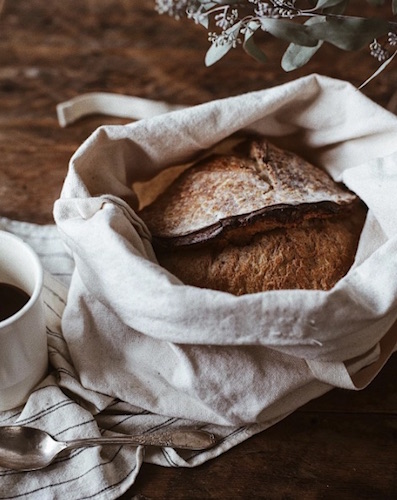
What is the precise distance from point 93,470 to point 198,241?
0.96ft

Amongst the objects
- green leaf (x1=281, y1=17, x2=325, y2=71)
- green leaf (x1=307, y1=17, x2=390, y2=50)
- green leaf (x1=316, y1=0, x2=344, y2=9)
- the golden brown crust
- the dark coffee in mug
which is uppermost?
green leaf (x1=316, y1=0, x2=344, y2=9)

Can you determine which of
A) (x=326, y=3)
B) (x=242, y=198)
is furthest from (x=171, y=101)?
(x=326, y=3)

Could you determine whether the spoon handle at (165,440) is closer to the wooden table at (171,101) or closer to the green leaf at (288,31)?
the wooden table at (171,101)

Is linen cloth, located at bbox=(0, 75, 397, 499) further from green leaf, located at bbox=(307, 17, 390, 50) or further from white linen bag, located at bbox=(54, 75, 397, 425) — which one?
green leaf, located at bbox=(307, 17, 390, 50)

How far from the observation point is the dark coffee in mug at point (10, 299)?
2.90 feet

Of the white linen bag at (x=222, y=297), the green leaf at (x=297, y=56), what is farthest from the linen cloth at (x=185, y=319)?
the green leaf at (x=297, y=56)

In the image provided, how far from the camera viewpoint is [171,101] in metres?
1.36

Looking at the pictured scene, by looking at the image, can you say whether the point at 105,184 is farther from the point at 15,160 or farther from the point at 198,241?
the point at 15,160

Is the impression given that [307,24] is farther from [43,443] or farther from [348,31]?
[43,443]

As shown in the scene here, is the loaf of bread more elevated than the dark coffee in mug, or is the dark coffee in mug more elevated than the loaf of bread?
the loaf of bread

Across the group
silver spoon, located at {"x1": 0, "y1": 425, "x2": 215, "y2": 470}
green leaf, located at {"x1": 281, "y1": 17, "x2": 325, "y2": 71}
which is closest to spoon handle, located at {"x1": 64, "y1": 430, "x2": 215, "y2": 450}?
silver spoon, located at {"x1": 0, "y1": 425, "x2": 215, "y2": 470}

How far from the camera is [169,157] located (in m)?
1.01

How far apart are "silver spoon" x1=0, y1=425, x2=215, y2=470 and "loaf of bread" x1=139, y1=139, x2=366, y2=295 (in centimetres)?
19

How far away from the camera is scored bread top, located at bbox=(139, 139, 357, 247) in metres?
0.89
